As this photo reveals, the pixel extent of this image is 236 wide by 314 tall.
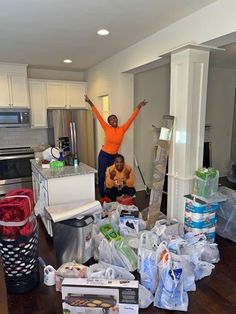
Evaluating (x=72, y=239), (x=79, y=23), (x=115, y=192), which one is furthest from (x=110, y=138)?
(x=72, y=239)

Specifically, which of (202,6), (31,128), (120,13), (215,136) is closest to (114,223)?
(120,13)

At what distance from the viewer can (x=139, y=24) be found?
2.78 meters

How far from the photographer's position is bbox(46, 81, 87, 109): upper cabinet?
Result: 198 inches

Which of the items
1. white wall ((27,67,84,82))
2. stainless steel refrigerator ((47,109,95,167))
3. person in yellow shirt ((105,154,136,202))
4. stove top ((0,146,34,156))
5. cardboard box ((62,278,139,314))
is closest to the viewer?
cardboard box ((62,278,139,314))

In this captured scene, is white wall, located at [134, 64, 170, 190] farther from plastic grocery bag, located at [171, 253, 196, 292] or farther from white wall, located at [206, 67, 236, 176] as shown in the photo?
plastic grocery bag, located at [171, 253, 196, 292]

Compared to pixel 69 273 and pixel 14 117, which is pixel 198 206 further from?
pixel 14 117

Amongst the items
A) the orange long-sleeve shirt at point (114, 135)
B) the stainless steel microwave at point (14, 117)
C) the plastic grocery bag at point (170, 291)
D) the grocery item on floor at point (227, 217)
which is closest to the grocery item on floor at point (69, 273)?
the plastic grocery bag at point (170, 291)

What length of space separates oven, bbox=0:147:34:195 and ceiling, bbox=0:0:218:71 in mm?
1721

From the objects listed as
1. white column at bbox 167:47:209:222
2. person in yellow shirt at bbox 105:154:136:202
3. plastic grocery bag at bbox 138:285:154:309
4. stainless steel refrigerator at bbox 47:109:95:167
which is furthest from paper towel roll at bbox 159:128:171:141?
stainless steel refrigerator at bbox 47:109:95:167

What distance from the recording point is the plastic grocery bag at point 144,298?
1878mm

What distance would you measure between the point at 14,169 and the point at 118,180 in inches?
85.0

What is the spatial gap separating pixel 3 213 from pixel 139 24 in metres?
2.46

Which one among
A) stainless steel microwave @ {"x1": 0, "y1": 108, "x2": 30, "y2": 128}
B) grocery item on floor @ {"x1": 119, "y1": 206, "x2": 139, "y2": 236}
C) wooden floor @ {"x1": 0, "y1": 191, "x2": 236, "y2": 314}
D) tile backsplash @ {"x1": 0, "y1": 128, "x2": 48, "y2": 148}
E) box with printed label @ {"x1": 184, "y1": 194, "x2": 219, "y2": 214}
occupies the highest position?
stainless steel microwave @ {"x1": 0, "y1": 108, "x2": 30, "y2": 128}

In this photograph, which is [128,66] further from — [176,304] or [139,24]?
[176,304]
